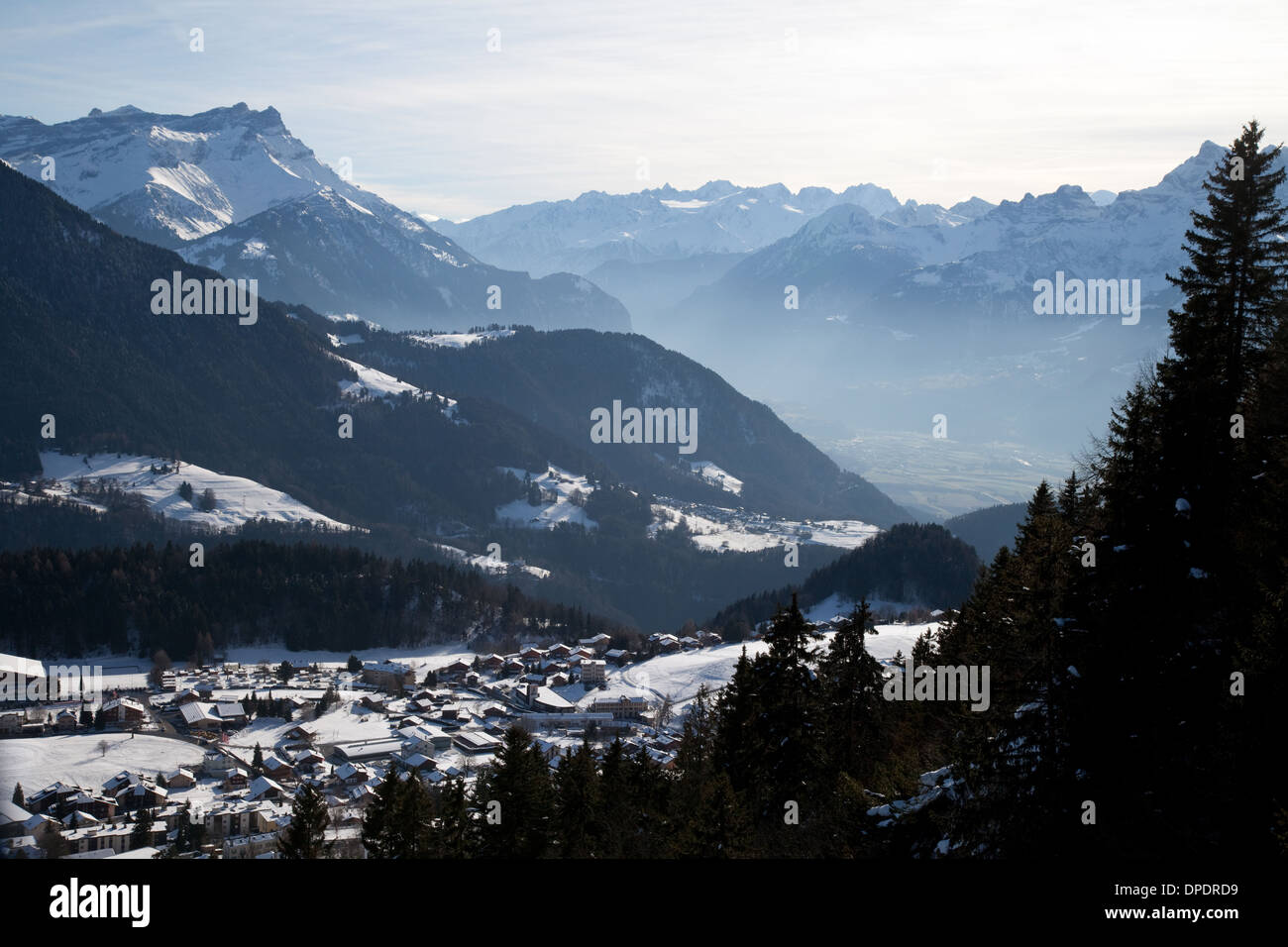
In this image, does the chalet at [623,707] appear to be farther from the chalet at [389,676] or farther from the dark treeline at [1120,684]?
the dark treeline at [1120,684]

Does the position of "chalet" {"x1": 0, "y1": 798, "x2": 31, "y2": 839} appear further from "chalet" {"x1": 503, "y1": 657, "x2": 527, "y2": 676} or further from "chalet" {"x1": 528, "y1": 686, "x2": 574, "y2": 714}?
"chalet" {"x1": 503, "y1": 657, "x2": 527, "y2": 676}

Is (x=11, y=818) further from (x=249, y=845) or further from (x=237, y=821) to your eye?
(x=249, y=845)

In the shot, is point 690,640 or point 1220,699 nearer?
point 1220,699

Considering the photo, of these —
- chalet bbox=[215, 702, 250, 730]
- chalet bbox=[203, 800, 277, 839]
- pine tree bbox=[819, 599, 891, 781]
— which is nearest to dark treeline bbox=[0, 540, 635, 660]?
chalet bbox=[215, 702, 250, 730]

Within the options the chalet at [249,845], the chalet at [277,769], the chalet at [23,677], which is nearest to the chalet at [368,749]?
the chalet at [277,769]

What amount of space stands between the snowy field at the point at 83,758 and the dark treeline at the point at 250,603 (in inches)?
2124

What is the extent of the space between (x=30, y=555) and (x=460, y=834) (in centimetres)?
15756

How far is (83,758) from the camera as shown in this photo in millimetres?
90000

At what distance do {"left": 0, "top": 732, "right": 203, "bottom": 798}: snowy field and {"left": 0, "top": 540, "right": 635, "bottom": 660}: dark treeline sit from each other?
53.9 meters

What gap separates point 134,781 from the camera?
80.9 meters

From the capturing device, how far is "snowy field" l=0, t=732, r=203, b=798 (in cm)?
8319

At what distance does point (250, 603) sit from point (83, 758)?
266 ft
